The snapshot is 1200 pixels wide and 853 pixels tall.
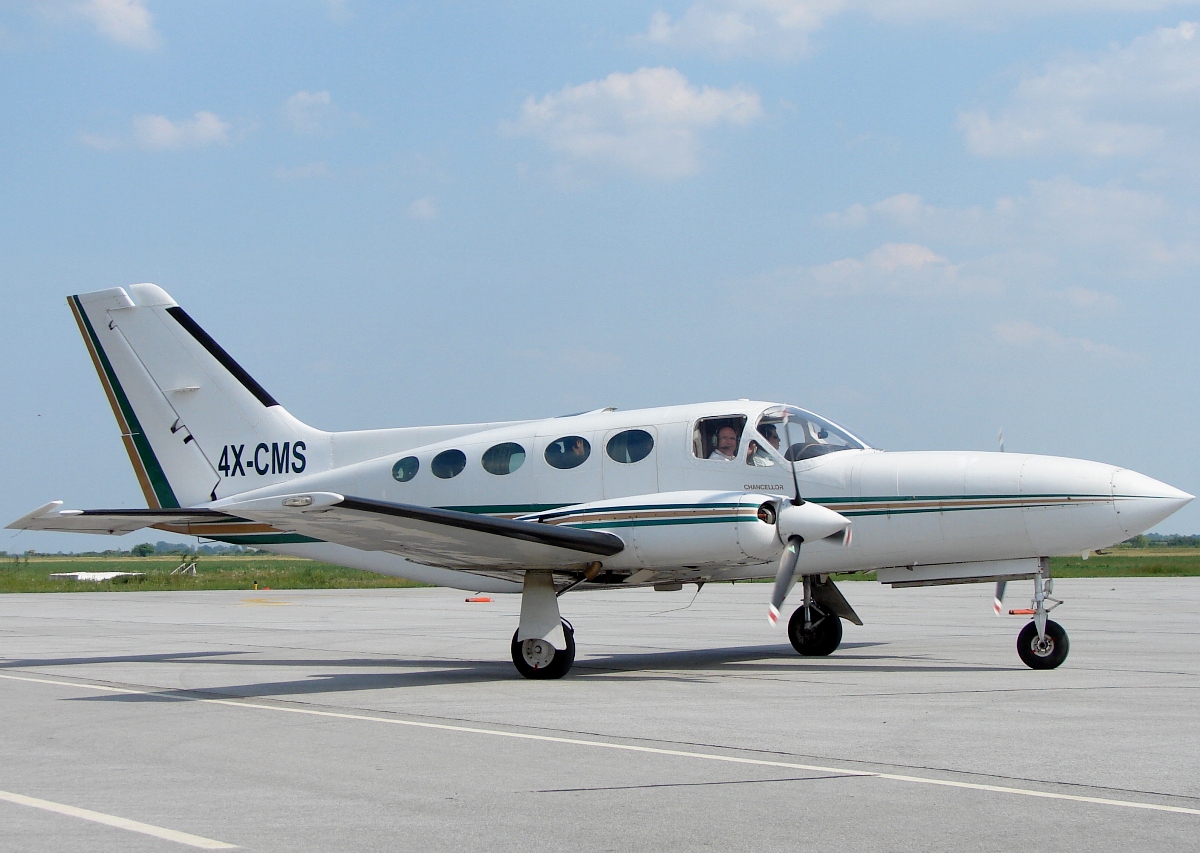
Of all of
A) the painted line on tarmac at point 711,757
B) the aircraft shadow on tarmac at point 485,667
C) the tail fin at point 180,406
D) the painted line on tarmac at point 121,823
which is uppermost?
the tail fin at point 180,406

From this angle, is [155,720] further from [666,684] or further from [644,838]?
[644,838]

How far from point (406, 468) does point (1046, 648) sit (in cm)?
762

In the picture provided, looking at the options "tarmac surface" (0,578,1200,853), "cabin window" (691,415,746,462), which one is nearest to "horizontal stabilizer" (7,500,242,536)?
"tarmac surface" (0,578,1200,853)

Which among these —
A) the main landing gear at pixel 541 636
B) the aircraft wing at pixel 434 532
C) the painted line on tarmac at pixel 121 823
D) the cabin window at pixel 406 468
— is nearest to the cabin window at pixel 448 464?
the cabin window at pixel 406 468

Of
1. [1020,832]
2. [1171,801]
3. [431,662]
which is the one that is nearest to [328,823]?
[1020,832]

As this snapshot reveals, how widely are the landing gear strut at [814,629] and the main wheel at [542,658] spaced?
3499mm

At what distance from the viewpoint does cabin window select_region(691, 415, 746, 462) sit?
512 inches

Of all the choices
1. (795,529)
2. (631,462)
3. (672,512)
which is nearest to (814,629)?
(795,529)

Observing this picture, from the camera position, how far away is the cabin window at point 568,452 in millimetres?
13594

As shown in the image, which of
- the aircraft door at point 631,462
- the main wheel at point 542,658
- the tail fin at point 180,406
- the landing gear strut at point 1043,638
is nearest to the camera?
the landing gear strut at point 1043,638

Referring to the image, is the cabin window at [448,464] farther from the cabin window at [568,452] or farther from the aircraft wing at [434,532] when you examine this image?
the aircraft wing at [434,532]

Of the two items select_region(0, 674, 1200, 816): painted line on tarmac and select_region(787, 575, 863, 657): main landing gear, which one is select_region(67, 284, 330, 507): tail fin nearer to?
select_region(0, 674, 1200, 816): painted line on tarmac

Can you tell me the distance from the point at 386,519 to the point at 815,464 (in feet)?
15.4

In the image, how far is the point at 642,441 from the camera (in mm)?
13320
